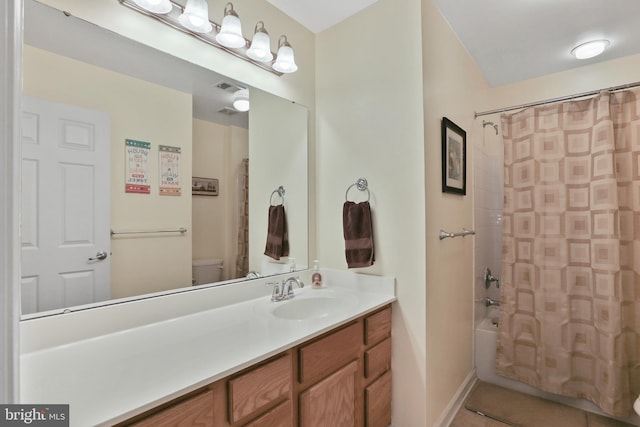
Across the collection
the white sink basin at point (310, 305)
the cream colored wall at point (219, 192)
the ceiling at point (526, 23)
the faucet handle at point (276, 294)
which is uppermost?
the ceiling at point (526, 23)

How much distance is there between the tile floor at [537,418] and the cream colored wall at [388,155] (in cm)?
53

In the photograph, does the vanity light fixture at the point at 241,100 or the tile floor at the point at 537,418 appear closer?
the vanity light fixture at the point at 241,100

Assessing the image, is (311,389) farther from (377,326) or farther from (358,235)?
(358,235)

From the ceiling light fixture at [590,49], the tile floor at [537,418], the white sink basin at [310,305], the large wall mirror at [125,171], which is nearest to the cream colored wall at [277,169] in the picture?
the large wall mirror at [125,171]

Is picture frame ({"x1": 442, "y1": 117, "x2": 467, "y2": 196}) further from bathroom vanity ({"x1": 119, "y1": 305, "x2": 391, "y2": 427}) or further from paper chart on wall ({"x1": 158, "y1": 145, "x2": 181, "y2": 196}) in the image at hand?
paper chart on wall ({"x1": 158, "y1": 145, "x2": 181, "y2": 196})

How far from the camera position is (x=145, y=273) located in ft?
4.06

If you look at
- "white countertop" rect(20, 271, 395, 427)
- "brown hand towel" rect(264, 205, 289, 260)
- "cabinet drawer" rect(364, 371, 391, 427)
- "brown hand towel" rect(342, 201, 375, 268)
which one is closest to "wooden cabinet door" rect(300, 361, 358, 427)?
"cabinet drawer" rect(364, 371, 391, 427)

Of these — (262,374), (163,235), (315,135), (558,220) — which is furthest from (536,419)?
(163,235)

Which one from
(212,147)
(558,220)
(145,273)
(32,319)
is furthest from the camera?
(558,220)

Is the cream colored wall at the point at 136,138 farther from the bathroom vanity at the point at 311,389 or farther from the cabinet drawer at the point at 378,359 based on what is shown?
the cabinet drawer at the point at 378,359

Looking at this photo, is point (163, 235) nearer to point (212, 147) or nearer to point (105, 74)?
point (212, 147)

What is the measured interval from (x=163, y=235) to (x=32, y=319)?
1.57 feet

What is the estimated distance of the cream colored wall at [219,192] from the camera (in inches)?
55.4

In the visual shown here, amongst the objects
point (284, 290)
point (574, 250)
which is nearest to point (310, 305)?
point (284, 290)
